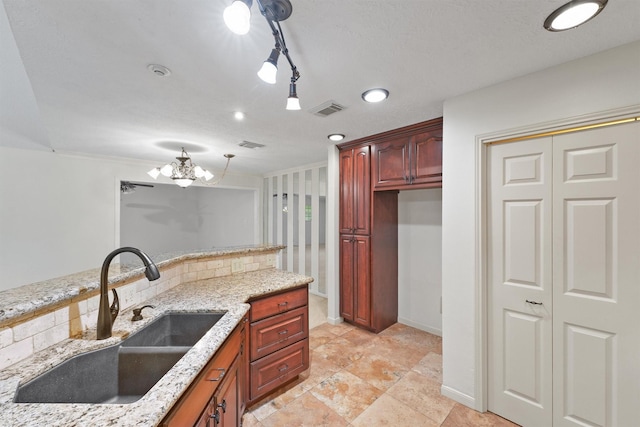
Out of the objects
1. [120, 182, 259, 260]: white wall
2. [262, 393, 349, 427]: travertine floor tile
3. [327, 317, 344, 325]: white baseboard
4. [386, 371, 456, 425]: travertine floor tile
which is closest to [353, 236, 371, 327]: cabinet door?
[327, 317, 344, 325]: white baseboard

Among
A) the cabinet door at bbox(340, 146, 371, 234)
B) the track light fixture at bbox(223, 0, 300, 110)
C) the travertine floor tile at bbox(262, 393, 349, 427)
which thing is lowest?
the travertine floor tile at bbox(262, 393, 349, 427)

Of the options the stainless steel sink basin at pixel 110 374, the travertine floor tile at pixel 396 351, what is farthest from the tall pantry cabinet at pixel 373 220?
the stainless steel sink basin at pixel 110 374

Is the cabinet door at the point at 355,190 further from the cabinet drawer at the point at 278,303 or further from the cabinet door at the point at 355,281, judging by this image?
the cabinet drawer at the point at 278,303

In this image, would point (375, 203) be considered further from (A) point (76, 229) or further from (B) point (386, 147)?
(A) point (76, 229)

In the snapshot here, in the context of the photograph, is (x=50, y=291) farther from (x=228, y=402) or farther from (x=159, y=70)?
(x=159, y=70)

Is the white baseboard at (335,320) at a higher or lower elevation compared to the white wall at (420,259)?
lower

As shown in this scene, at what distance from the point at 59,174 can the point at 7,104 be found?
1.49m

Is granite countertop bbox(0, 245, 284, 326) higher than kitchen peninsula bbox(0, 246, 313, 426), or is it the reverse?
granite countertop bbox(0, 245, 284, 326)

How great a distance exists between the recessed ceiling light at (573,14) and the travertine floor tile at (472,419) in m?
2.43

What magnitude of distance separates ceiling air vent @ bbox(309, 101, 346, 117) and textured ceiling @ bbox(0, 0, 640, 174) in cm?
6

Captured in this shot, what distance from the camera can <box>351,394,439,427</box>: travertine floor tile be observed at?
182cm

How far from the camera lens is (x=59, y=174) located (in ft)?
11.9

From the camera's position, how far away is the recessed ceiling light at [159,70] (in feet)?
5.16

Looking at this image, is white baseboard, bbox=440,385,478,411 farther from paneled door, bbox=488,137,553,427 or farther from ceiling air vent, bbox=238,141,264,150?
ceiling air vent, bbox=238,141,264,150
